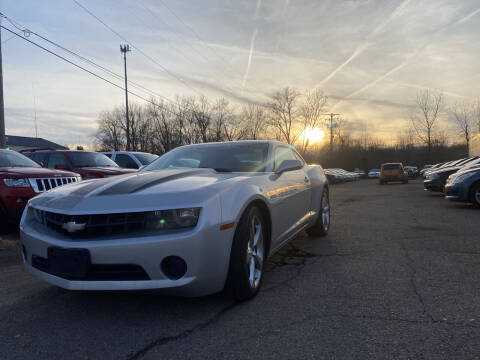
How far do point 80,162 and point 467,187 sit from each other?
369 inches

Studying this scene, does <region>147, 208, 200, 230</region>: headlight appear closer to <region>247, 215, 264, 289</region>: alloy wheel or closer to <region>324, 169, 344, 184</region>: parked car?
<region>247, 215, 264, 289</region>: alloy wheel

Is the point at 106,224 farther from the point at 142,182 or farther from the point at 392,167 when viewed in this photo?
the point at 392,167

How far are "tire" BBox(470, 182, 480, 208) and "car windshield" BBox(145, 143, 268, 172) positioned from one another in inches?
274

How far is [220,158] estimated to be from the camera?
4.13 meters

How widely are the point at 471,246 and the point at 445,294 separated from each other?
7.05 feet

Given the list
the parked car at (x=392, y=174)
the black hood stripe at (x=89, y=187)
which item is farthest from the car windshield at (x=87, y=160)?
the parked car at (x=392, y=174)

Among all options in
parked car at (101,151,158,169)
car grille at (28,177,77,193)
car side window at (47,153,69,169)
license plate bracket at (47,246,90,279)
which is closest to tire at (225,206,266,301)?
license plate bracket at (47,246,90,279)

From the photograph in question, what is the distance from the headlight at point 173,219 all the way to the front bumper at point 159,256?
7cm

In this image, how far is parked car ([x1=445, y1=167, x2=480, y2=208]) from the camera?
880 centimetres

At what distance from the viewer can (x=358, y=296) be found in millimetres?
3000

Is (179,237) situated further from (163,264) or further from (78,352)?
(78,352)

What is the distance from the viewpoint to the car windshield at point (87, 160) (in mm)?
8711

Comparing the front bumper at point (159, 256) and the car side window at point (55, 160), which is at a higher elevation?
the car side window at point (55, 160)

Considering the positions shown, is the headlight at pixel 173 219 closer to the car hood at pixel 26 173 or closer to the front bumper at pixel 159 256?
the front bumper at pixel 159 256
